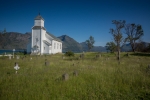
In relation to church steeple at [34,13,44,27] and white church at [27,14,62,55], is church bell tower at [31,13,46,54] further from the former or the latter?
church steeple at [34,13,44,27]

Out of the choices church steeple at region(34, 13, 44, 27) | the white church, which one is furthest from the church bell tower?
church steeple at region(34, 13, 44, 27)

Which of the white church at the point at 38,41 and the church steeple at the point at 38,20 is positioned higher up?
the church steeple at the point at 38,20

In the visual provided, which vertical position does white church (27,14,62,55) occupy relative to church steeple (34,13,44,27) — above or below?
below

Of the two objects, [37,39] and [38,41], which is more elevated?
[37,39]

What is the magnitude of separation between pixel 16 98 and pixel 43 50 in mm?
33782

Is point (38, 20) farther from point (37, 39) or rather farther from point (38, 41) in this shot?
point (38, 41)

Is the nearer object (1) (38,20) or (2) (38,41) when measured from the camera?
(2) (38,41)

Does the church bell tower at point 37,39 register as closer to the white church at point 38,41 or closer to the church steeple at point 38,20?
the white church at point 38,41

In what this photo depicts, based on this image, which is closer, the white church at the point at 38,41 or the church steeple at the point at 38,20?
the white church at the point at 38,41

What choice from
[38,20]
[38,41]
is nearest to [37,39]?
[38,41]

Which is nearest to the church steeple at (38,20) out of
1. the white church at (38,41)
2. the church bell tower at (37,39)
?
the white church at (38,41)

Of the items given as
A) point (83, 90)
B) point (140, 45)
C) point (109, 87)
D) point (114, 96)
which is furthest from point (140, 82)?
point (140, 45)

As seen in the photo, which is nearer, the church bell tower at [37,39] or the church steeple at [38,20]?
the church bell tower at [37,39]

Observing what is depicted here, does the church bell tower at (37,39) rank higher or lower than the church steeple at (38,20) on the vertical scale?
lower
